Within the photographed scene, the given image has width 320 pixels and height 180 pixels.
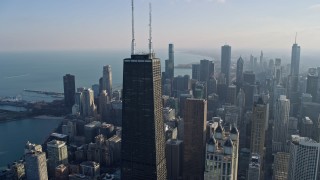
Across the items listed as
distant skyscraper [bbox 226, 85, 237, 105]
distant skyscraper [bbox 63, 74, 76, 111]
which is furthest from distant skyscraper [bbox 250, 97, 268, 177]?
distant skyscraper [bbox 63, 74, 76, 111]

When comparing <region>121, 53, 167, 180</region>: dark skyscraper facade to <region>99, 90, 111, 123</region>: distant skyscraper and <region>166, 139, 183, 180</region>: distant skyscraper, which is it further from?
<region>99, 90, 111, 123</region>: distant skyscraper

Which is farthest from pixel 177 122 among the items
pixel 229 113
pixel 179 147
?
pixel 179 147

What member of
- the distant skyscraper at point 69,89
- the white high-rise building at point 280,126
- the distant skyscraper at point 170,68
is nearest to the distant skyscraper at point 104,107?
the distant skyscraper at point 69,89

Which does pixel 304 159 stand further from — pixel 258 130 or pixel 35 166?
pixel 35 166

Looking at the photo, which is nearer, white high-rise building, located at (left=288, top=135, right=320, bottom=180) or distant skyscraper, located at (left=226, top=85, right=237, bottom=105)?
white high-rise building, located at (left=288, top=135, right=320, bottom=180)

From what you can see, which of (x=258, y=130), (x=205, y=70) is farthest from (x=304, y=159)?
(x=205, y=70)

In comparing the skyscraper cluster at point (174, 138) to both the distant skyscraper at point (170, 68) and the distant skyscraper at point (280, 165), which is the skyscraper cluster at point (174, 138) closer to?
the distant skyscraper at point (280, 165)
